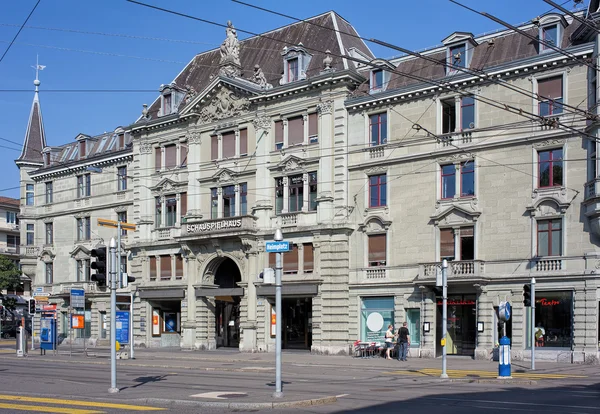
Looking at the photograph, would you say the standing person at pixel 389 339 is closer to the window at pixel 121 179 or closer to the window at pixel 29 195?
the window at pixel 121 179

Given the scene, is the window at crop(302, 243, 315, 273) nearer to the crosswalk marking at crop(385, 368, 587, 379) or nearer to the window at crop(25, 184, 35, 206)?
the crosswalk marking at crop(385, 368, 587, 379)

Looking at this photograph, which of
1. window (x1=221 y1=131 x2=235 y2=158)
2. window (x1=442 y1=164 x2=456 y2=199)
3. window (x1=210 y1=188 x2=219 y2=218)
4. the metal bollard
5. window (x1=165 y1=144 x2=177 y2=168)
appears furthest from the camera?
window (x1=165 y1=144 x2=177 y2=168)

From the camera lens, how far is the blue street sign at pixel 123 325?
137ft

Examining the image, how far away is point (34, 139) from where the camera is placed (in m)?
65.0

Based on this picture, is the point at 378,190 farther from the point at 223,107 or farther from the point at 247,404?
the point at 247,404

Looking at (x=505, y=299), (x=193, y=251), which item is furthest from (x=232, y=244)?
(x=505, y=299)

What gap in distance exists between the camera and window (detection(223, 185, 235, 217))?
1797 inches

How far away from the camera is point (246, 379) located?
24891mm

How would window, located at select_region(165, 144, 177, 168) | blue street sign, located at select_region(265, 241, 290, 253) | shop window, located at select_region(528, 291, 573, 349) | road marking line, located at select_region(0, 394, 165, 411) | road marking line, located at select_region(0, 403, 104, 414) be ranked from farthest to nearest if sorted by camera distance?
window, located at select_region(165, 144, 177, 168)
shop window, located at select_region(528, 291, 573, 349)
blue street sign, located at select_region(265, 241, 290, 253)
road marking line, located at select_region(0, 394, 165, 411)
road marking line, located at select_region(0, 403, 104, 414)

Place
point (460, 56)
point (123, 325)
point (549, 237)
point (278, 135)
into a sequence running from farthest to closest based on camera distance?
1. point (278, 135)
2. point (123, 325)
3. point (460, 56)
4. point (549, 237)

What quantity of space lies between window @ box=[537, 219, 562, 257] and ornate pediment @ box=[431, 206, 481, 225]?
3150 mm

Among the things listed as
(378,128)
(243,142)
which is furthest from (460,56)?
(243,142)

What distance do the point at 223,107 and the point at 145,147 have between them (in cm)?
760

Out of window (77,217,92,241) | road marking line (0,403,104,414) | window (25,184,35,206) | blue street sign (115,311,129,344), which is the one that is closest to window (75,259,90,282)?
window (77,217,92,241)
